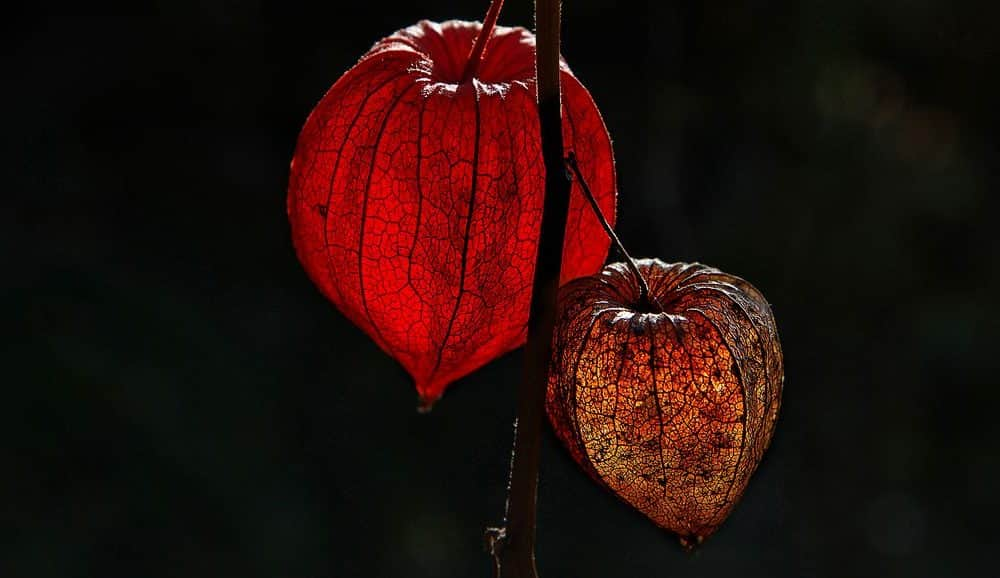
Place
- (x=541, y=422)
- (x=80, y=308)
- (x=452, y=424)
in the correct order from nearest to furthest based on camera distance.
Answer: (x=541, y=422)
(x=80, y=308)
(x=452, y=424)

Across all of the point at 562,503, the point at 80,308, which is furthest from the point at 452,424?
the point at 80,308

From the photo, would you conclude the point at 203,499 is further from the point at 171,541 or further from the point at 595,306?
the point at 595,306

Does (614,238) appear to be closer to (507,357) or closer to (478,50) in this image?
(478,50)

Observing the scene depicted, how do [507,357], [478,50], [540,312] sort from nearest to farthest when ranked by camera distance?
1. [540,312]
2. [478,50]
3. [507,357]

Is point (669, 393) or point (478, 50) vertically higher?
point (478, 50)

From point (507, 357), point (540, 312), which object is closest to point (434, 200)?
point (540, 312)
